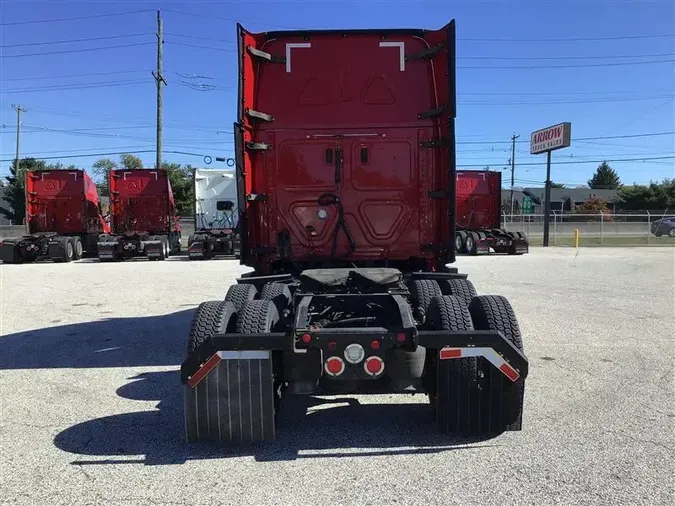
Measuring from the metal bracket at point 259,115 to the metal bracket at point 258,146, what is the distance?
0.26 metres

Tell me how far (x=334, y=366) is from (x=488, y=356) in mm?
1018

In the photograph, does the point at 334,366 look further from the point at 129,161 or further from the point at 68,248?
the point at 129,161

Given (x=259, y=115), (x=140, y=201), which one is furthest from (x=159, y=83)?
(x=259, y=115)

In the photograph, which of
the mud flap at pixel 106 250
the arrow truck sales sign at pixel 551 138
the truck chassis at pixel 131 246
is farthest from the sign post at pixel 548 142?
the mud flap at pixel 106 250

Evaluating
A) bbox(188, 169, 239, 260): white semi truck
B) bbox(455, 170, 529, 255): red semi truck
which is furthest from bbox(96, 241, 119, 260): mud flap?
bbox(455, 170, 529, 255): red semi truck

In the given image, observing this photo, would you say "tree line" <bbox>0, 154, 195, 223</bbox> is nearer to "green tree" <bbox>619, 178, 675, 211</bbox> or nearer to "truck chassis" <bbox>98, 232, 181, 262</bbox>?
"truck chassis" <bbox>98, 232, 181, 262</bbox>

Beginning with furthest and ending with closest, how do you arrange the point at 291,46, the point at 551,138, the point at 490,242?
the point at 551,138
the point at 490,242
the point at 291,46

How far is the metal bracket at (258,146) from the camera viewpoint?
577 centimetres

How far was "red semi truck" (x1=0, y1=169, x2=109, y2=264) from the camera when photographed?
21.5m

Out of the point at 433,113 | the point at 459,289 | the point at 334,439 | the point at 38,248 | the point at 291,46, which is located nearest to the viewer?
the point at 334,439

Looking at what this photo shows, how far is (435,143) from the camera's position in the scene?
19.0 ft

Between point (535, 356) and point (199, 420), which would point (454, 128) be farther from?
point (199, 420)

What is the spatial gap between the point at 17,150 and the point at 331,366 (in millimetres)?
62786

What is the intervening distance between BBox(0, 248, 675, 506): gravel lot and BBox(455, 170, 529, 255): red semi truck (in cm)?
1699
